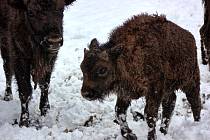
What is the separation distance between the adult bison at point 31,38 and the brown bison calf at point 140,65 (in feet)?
2.85

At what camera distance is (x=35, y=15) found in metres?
7.23

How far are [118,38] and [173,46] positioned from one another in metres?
0.78

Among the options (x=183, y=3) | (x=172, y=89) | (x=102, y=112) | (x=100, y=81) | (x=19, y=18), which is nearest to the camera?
(x=100, y=81)

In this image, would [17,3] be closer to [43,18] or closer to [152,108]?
[43,18]

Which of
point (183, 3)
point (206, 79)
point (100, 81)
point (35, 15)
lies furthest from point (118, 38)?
point (183, 3)

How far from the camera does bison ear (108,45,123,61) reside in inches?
252

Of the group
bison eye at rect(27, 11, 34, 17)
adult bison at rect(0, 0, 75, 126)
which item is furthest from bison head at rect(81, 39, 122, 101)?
bison eye at rect(27, 11, 34, 17)

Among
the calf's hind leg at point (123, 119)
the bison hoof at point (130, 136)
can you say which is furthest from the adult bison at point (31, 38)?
the bison hoof at point (130, 136)

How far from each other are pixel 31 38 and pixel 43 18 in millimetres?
466

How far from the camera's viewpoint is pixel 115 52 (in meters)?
6.41

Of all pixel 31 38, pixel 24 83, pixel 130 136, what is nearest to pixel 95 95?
pixel 130 136

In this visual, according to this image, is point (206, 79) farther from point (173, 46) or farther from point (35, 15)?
point (35, 15)

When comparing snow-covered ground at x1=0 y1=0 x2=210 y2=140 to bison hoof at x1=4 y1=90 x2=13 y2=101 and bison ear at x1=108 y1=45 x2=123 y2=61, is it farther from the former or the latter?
bison ear at x1=108 y1=45 x2=123 y2=61

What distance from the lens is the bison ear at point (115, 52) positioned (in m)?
6.40
